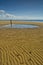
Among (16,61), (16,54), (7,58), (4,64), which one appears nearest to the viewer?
(4,64)

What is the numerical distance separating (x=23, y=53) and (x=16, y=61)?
4.08 ft

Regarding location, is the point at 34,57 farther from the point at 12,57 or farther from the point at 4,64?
the point at 4,64

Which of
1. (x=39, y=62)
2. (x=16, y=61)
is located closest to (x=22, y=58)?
(x=16, y=61)

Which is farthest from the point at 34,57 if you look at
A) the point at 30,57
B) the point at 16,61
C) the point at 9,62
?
the point at 9,62

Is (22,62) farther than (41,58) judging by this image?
No

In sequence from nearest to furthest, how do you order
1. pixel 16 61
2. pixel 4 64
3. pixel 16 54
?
pixel 4 64, pixel 16 61, pixel 16 54

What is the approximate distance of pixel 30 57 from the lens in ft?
20.7

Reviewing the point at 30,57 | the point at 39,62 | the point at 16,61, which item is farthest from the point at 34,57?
the point at 16,61

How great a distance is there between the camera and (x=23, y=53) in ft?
22.7

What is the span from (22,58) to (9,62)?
851 millimetres

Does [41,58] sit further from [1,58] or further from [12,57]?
[1,58]

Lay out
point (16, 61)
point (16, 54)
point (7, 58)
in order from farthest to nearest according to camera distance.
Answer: point (16, 54)
point (7, 58)
point (16, 61)

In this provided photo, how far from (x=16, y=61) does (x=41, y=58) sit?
147 cm

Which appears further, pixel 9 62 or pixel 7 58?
pixel 7 58
